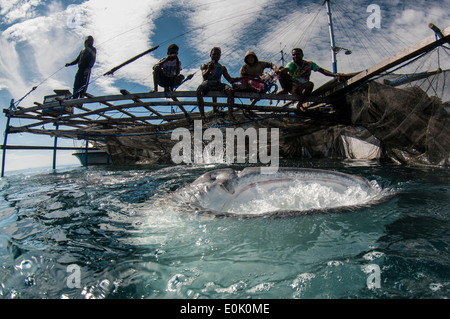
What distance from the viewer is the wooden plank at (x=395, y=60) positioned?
430 cm

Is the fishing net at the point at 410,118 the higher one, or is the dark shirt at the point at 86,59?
the dark shirt at the point at 86,59

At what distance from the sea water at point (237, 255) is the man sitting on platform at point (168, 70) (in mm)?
4863

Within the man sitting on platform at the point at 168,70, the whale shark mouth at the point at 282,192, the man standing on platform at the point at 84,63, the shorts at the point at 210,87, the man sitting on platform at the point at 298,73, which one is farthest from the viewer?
the man standing on platform at the point at 84,63

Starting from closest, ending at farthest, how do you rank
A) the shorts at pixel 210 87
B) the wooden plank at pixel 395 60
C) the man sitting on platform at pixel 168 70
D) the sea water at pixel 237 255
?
the sea water at pixel 237 255
the wooden plank at pixel 395 60
the shorts at pixel 210 87
the man sitting on platform at pixel 168 70

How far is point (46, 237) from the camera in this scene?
1993 millimetres

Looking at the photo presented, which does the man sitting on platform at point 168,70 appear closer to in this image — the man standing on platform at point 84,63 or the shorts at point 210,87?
the shorts at point 210,87

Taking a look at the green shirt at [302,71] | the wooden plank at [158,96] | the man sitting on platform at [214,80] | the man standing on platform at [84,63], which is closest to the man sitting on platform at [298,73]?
the green shirt at [302,71]

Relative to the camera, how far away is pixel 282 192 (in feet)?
6.47

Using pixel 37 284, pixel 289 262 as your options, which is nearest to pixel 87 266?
pixel 37 284

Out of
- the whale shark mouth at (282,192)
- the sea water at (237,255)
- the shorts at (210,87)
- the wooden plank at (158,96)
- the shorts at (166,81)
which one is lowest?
the sea water at (237,255)

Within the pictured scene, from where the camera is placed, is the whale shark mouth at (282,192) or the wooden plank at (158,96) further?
the wooden plank at (158,96)

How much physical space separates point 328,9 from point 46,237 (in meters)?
17.5
